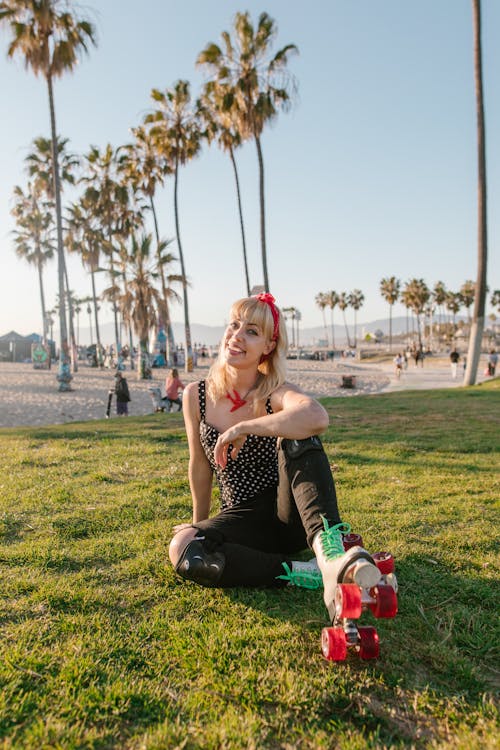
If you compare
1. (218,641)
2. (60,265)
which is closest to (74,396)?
(60,265)

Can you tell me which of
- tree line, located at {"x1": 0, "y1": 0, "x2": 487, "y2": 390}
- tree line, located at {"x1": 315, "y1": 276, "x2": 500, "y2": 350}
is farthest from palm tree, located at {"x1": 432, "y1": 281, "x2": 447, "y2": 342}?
tree line, located at {"x1": 0, "y1": 0, "x2": 487, "y2": 390}

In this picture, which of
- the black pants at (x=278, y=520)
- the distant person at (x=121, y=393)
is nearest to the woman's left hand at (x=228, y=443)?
the black pants at (x=278, y=520)

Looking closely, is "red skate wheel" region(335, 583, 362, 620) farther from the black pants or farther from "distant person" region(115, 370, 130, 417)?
"distant person" region(115, 370, 130, 417)

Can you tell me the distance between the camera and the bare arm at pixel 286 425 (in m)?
2.63

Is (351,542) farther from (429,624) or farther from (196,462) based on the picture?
(196,462)

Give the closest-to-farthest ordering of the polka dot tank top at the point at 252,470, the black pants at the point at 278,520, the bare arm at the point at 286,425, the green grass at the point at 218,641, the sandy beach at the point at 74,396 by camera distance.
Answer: the green grass at the point at 218,641 < the black pants at the point at 278,520 < the bare arm at the point at 286,425 < the polka dot tank top at the point at 252,470 < the sandy beach at the point at 74,396

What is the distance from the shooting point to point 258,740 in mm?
1742

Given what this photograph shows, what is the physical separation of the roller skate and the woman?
0.05ft

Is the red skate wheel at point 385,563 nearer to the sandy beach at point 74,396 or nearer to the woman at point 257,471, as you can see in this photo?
the woman at point 257,471

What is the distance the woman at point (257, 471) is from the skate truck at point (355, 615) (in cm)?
9

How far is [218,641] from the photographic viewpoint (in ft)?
7.68

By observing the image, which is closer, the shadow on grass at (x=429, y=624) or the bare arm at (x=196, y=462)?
the shadow on grass at (x=429, y=624)

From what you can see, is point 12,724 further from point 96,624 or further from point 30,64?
point 30,64

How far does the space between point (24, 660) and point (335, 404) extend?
41.0ft
